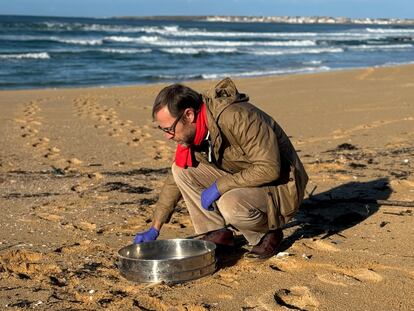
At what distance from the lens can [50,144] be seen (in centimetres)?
812

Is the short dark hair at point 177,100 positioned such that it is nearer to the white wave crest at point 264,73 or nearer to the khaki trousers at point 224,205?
the khaki trousers at point 224,205

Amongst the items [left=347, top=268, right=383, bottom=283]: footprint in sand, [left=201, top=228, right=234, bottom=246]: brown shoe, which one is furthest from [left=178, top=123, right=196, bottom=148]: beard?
[left=347, top=268, right=383, bottom=283]: footprint in sand

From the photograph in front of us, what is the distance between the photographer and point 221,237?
4062mm

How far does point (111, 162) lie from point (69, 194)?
58.2 inches

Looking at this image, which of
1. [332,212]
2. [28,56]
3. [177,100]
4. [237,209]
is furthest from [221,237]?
[28,56]

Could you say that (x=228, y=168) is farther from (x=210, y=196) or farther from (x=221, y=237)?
(x=221, y=237)

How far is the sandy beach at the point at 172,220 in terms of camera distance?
345 centimetres

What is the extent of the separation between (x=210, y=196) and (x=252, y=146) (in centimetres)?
40

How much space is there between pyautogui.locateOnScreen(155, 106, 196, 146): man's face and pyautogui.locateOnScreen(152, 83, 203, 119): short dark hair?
0.07 feet

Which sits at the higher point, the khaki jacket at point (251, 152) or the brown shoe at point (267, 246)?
the khaki jacket at point (251, 152)

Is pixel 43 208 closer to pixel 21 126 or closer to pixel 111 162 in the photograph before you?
pixel 111 162

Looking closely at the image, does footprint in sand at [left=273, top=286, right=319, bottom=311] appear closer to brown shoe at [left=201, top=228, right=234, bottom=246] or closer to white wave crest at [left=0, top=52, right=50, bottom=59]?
brown shoe at [left=201, top=228, right=234, bottom=246]

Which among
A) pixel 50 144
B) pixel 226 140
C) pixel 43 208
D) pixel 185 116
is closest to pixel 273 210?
pixel 226 140

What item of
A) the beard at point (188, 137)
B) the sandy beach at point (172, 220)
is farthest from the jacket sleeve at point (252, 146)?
the sandy beach at point (172, 220)
